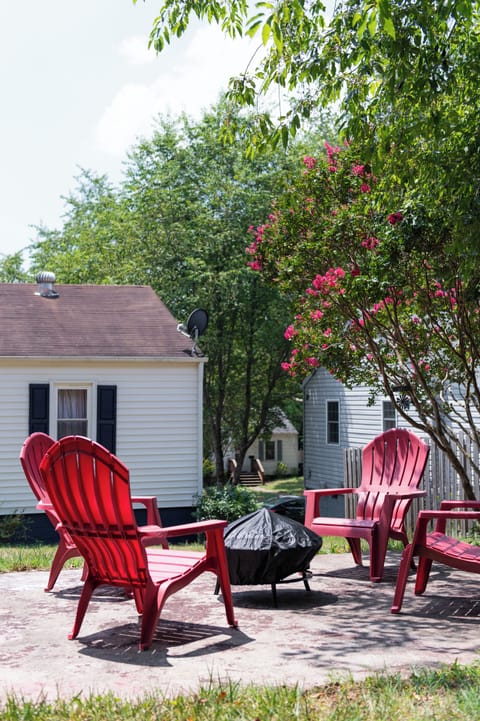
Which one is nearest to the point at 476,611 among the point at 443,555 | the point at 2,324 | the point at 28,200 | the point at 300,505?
the point at 443,555

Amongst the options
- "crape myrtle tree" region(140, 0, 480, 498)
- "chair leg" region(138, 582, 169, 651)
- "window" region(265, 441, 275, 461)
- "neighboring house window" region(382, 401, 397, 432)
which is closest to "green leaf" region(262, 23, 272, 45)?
"crape myrtle tree" region(140, 0, 480, 498)

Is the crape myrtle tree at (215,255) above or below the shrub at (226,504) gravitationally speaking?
above

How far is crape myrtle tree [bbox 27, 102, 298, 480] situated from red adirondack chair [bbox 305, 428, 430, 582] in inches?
659

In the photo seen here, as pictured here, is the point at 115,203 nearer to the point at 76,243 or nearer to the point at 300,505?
the point at 76,243

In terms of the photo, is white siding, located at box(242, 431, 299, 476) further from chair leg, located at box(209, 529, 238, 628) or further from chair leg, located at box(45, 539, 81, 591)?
chair leg, located at box(209, 529, 238, 628)

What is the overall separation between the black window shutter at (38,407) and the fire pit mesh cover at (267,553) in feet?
31.7

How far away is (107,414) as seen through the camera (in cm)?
1611

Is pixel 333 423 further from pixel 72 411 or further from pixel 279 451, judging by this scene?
pixel 279 451

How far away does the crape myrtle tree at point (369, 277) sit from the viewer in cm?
792

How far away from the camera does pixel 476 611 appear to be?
6.25 m

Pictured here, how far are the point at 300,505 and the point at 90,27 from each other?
16000 millimetres

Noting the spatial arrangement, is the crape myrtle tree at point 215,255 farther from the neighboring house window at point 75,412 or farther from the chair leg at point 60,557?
the chair leg at point 60,557

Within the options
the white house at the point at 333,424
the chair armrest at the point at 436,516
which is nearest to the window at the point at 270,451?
the white house at the point at 333,424

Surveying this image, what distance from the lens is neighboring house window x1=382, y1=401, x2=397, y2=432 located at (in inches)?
842
